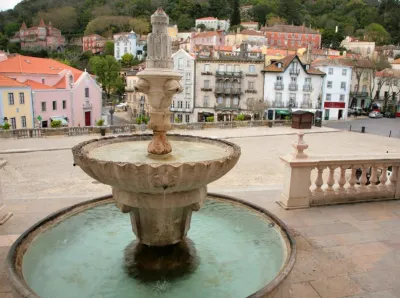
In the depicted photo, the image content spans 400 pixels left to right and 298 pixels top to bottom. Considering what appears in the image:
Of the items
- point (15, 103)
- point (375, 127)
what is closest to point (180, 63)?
point (15, 103)

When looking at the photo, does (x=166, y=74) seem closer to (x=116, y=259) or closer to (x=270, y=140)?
(x=116, y=259)

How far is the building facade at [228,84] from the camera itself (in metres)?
48.0

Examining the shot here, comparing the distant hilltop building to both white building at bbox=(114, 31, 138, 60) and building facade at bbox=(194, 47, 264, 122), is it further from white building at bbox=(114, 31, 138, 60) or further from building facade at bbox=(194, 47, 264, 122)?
building facade at bbox=(194, 47, 264, 122)

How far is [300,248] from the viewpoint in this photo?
16.5 ft

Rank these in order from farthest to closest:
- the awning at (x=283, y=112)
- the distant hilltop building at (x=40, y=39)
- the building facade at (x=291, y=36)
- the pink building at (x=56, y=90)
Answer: the distant hilltop building at (x=40, y=39)
the building facade at (x=291, y=36)
the awning at (x=283, y=112)
the pink building at (x=56, y=90)

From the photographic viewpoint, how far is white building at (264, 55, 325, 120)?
4756 centimetres

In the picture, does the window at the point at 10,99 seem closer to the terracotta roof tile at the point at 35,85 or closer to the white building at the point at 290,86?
the terracotta roof tile at the point at 35,85

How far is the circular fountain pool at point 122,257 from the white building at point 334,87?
1913 inches

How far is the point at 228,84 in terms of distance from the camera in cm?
4866

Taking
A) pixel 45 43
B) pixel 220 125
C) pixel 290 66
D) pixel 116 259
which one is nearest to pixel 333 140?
pixel 220 125

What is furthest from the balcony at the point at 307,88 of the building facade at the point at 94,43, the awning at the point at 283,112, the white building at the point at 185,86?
the building facade at the point at 94,43

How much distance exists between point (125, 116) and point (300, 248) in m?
56.7

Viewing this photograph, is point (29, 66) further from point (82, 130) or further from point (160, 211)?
point (160, 211)

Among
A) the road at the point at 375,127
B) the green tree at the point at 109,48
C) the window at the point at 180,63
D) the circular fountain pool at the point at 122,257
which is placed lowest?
the road at the point at 375,127
